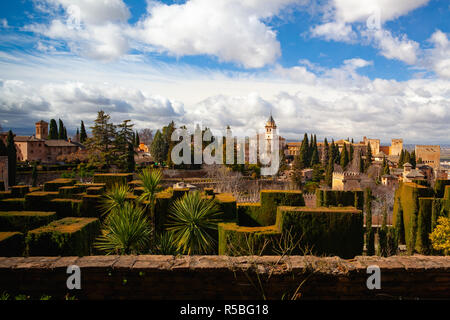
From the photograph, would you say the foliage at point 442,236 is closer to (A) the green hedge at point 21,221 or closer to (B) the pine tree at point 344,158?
(A) the green hedge at point 21,221

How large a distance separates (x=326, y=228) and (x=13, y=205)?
11.4 m

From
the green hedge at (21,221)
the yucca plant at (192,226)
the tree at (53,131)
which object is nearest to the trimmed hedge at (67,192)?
the green hedge at (21,221)

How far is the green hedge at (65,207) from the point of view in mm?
10242

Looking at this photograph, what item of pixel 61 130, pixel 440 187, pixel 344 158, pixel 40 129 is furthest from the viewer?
pixel 40 129

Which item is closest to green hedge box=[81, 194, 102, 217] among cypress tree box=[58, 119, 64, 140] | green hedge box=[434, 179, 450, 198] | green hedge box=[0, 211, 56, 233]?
green hedge box=[0, 211, 56, 233]

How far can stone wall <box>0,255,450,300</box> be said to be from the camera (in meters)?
4.30

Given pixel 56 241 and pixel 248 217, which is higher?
pixel 56 241

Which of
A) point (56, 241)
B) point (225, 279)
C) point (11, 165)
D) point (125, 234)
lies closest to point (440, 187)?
point (225, 279)

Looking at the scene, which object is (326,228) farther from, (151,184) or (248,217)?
(151,184)

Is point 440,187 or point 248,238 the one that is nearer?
point 248,238

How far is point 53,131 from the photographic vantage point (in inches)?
2308

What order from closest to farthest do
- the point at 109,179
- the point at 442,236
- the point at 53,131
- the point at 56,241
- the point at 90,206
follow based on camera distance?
the point at 56,241
the point at 90,206
the point at 109,179
the point at 442,236
the point at 53,131

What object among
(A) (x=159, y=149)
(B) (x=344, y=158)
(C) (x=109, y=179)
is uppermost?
(A) (x=159, y=149)
